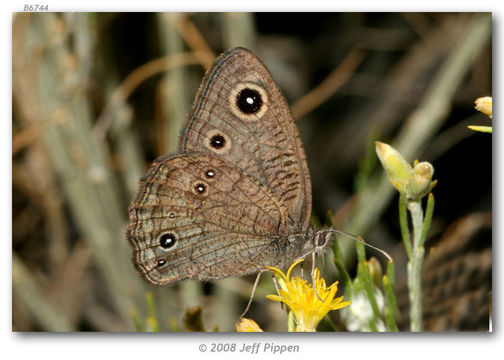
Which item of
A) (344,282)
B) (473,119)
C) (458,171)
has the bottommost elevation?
(344,282)

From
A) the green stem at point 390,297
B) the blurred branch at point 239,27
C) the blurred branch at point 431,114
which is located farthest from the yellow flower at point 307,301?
the blurred branch at point 239,27

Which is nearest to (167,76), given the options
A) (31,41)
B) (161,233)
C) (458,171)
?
(31,41)

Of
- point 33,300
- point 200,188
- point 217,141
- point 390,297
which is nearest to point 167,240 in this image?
point 200,188

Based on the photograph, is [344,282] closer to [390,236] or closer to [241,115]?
[241,115]

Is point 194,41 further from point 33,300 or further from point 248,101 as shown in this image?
point 33,300

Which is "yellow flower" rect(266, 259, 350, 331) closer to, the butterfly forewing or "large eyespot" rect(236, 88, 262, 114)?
the butterfly forewing
